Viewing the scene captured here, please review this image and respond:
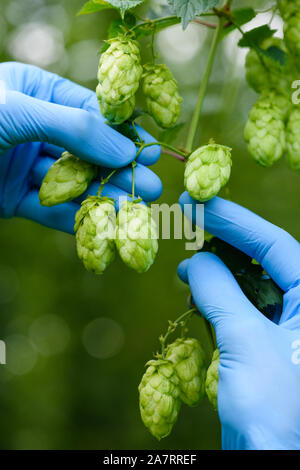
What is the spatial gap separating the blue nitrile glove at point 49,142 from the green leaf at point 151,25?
27cm

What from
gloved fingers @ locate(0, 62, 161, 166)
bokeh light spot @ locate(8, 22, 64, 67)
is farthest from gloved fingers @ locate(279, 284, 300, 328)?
bokeh light spot @ locate(8, 22, 64, 67)

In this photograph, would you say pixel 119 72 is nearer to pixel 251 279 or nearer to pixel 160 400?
pixel 251 279

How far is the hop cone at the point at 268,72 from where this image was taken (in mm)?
1412

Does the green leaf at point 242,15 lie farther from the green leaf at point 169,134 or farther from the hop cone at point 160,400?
the hop cone at point 160,400

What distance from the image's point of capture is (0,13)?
412cm

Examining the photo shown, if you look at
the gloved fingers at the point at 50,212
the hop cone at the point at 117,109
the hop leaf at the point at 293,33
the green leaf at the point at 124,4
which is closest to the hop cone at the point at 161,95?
the hop cone at the point at 117,109

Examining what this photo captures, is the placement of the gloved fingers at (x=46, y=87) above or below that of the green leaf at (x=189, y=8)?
below

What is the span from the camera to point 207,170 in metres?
1.12

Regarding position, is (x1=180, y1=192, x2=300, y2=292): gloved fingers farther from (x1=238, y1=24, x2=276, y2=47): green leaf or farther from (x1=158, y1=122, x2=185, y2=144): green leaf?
(x1=238, y1=24, x2=276, y2=47): green leaf

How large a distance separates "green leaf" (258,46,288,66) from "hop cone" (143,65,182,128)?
317 mm

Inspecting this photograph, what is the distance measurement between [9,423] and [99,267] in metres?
4.27
